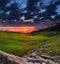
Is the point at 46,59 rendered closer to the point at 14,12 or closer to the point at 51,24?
the point at 51,24

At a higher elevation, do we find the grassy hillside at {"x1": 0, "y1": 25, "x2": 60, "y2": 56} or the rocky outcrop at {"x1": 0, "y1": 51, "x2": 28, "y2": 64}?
the grassy hillside at {"x1": 0, "y1": 25, "x2": 60, "y2": 56}

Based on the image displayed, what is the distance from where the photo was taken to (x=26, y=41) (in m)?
4.47

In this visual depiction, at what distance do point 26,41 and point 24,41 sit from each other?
0.11 ft

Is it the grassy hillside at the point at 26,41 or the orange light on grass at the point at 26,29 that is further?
the orange light on grass at the point at 26,29

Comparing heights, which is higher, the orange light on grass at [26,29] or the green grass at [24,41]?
the orange light on grass at [26,29]

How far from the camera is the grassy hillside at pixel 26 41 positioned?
4.42 m

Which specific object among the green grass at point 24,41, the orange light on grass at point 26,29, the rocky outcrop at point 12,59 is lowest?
the rocky outcrop at point 12,59

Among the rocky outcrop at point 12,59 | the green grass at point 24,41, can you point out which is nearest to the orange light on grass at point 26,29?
the green grass at point 24,41

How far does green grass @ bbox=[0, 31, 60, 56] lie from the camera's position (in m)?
4.42

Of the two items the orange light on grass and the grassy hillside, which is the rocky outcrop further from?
the orange light on grass

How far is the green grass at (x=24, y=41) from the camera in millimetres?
4422

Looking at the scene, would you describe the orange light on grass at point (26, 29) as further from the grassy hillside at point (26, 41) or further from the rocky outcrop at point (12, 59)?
the rocky outcrop at point (12, 59)

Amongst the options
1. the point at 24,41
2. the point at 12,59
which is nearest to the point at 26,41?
the point at 24,41

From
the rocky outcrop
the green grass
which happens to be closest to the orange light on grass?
the green grass
